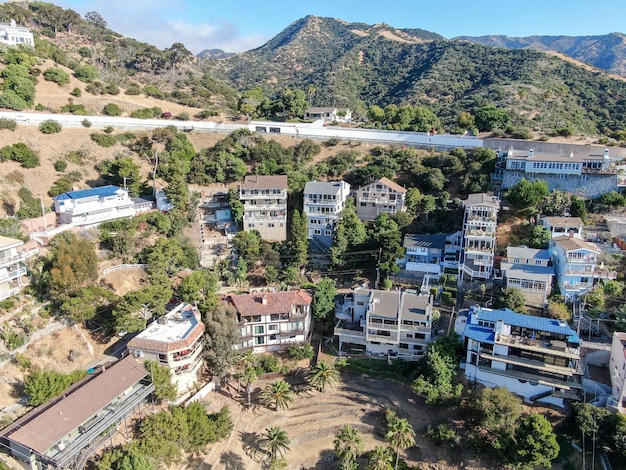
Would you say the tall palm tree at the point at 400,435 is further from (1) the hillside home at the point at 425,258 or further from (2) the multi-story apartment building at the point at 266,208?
(2) the multi-story apartment building at the point at 266,208

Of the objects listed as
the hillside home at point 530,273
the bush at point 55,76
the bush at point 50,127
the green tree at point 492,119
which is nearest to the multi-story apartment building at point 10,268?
the bush at point 50,127

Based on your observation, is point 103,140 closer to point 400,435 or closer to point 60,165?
point 60,165

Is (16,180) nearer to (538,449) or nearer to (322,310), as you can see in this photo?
(322,310)

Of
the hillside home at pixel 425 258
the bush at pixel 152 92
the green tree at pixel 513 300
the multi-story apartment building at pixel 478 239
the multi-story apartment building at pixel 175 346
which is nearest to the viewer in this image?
the multi-story apartment building at pixel 175 346

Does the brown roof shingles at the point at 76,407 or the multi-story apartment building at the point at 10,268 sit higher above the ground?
the multi-story apartment building at the point at 10,268

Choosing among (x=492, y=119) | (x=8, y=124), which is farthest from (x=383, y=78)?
(x=8, y=124)
